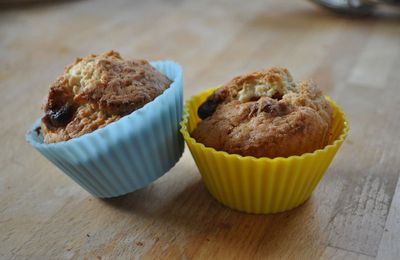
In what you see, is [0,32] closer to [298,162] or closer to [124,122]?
[124,122]

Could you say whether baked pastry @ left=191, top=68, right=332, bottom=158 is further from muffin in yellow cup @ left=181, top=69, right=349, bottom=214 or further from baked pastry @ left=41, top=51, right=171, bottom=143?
baked pastry @ left=41, top=51, right=171, bottom=143

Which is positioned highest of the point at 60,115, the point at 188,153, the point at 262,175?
→ the point at 60,115

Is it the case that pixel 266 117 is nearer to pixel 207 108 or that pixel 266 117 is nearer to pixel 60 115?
pixel 207 108

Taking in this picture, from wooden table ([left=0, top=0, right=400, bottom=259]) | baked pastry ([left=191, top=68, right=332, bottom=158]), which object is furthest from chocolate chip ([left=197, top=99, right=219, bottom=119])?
wooden table ([left=0, top=0, right=400, bottom=259])

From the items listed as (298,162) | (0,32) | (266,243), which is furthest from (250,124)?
(0,32)

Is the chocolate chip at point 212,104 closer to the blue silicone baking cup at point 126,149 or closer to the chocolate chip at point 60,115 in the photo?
the blue silicone baking cup at point 126,149

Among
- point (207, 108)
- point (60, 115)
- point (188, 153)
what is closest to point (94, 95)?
point (60, 115)

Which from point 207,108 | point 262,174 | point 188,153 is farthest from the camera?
point 188,153

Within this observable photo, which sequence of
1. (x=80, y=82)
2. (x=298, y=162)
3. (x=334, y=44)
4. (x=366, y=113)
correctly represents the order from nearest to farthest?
(x=298, y=162), (x=80, y=82), (x=366, y=113), (x=334, y=44)
